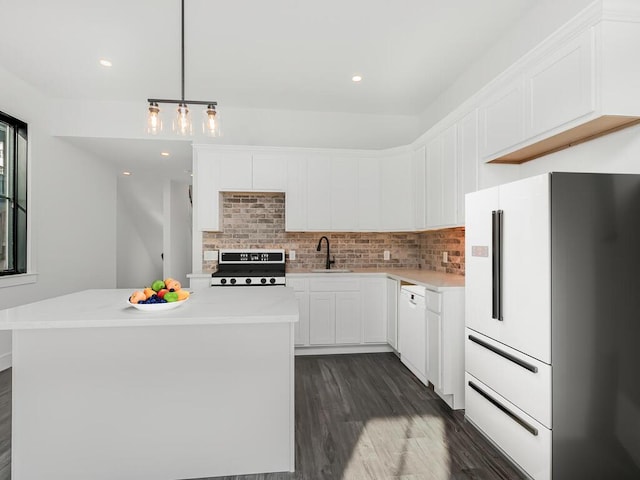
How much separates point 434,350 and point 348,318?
1263 mm

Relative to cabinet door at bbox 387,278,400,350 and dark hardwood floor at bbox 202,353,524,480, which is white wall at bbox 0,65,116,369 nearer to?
dark hardwood floor at bbox 202,353,524,480

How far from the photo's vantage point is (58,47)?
3004 millimetres

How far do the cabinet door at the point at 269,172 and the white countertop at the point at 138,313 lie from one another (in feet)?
6.84

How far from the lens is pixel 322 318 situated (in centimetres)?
392

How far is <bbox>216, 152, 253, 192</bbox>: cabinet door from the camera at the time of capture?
4.08 meters

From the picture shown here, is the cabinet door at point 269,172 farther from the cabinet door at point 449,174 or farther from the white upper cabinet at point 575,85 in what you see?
the white upper cabinet at point 575,85

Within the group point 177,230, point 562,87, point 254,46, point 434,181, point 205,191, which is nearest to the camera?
point 562,87

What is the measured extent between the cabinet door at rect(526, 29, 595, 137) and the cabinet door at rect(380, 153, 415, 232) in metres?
1.98

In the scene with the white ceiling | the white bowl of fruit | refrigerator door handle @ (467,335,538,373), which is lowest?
refrigerator door handle @ (467,335,538,373)

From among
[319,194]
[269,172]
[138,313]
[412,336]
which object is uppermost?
[269,172]

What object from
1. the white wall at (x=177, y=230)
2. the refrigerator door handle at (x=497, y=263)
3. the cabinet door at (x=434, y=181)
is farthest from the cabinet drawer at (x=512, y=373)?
the white wall at (x=177, y=230)

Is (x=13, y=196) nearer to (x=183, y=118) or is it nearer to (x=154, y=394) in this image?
(x=183, y=118)

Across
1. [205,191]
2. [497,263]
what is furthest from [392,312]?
[205,191]

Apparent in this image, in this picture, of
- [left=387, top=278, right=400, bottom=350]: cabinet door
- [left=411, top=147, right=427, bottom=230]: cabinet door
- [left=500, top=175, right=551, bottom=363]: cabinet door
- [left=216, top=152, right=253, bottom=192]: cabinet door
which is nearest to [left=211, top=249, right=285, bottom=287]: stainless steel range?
[left=216, top=152, right=253, bottom=192]: cabinet door
